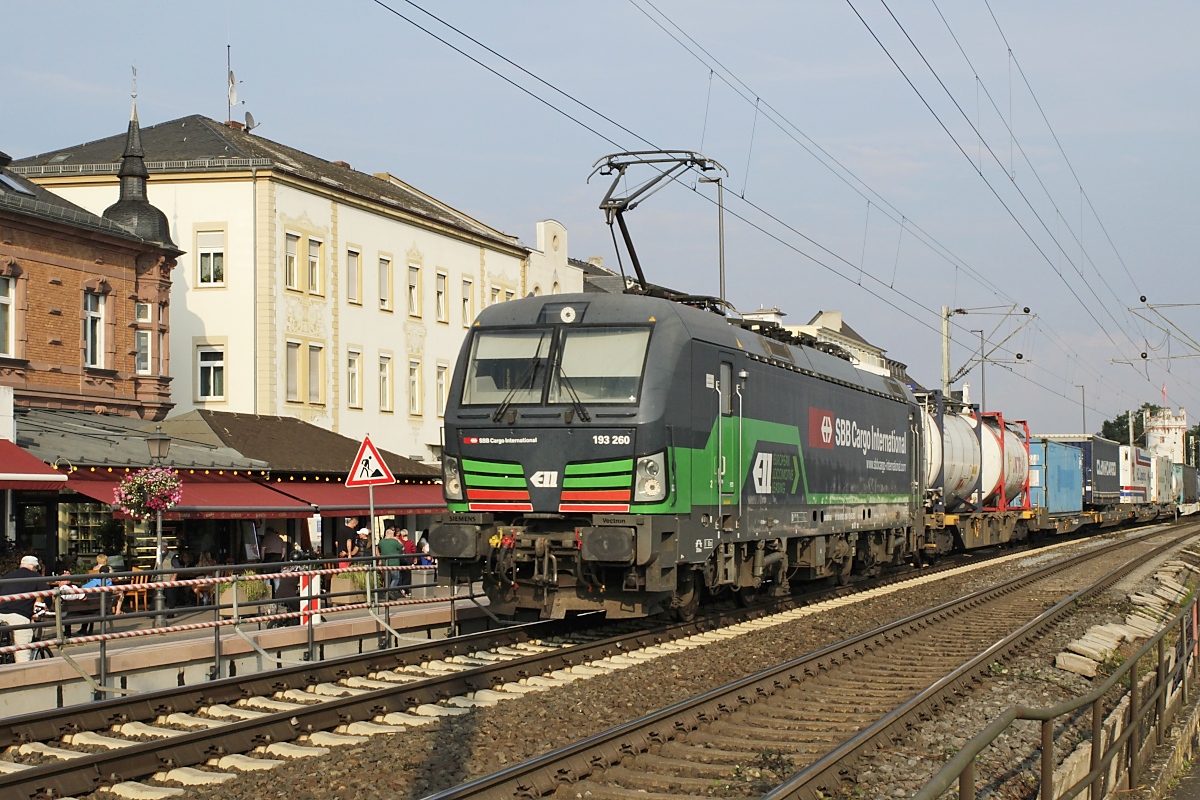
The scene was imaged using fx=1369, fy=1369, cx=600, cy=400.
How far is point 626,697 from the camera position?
493 inches

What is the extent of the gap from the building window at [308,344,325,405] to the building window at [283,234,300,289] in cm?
194

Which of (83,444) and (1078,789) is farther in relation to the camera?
(83,444)

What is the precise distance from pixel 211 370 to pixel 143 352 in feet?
20.3

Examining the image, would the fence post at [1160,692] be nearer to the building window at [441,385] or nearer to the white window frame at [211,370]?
the white window frame at [211,370]

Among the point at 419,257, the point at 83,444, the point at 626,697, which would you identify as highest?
the point at 419,257

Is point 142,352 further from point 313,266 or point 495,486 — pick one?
point 495,486

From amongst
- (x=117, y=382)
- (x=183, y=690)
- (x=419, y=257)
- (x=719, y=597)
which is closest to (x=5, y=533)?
(x=117, y=382)

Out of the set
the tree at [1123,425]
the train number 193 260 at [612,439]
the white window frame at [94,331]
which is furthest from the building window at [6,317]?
the tree at [1123,425]

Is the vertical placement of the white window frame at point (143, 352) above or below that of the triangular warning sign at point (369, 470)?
above

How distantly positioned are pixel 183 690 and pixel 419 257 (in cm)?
3254

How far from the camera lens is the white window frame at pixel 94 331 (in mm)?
29672

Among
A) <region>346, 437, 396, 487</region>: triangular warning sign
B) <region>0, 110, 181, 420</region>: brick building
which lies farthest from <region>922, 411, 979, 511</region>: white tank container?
<region>0, 110, 181, 420</region>: brick building

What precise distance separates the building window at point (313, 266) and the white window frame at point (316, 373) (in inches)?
63.3

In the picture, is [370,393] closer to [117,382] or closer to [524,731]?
[117,382]
